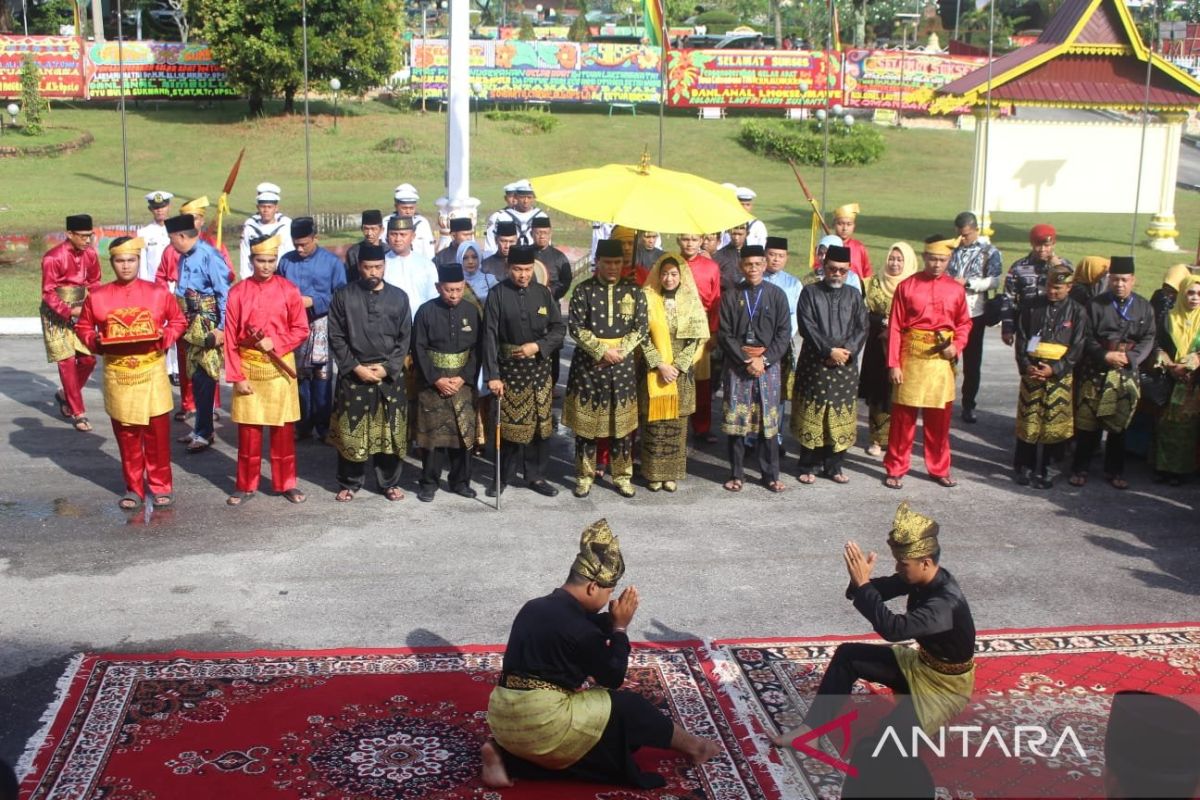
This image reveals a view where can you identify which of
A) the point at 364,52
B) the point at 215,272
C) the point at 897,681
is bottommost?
the point at 897,681

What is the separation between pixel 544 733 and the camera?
506 cm

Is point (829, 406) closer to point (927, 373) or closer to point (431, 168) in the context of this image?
point (927, 373)

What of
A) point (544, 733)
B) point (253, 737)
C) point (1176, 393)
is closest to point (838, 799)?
point (544, 733)

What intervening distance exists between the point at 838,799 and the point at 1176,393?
5.54 metres

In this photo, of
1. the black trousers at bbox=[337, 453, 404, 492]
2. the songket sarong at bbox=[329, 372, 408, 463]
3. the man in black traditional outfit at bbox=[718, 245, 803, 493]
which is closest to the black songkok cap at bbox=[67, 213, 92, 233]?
the songket sarong at bbox=[329, 372, 408, 463]

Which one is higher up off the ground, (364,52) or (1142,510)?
(364,52)

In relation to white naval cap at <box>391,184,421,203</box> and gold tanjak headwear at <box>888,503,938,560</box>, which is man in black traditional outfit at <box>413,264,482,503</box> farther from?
gold tanjak headwear at <box>888,503,938,560</box>

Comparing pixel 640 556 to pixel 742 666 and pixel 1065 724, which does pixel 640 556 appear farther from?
pixel 1065 724

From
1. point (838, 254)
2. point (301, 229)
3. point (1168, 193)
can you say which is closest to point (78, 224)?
point (301, 229)

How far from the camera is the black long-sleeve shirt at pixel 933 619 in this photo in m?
5.16

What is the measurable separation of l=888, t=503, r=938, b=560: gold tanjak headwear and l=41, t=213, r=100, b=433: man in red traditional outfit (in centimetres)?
715

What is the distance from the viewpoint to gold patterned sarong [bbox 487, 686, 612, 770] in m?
5.06

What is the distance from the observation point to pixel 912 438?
9492mm

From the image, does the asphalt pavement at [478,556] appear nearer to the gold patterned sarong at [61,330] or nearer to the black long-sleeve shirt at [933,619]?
the gold patterned sarong at [61,330]
